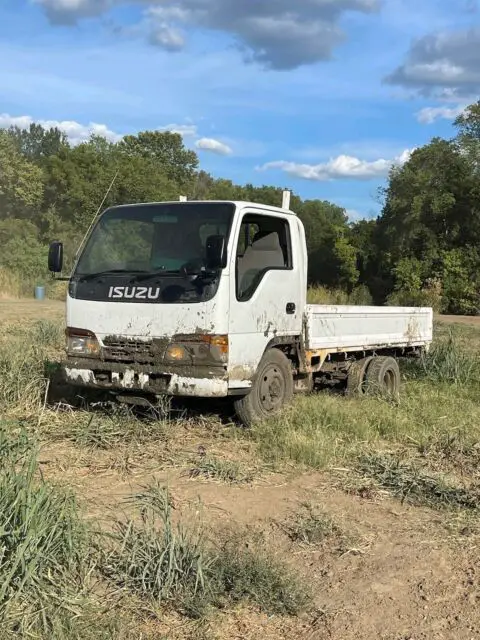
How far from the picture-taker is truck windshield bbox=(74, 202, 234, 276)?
6.64 meters

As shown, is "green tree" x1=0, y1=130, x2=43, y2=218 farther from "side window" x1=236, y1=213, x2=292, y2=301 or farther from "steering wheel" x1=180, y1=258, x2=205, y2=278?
"steering wheel" x1=180, y1=258, x2=205, y2=278

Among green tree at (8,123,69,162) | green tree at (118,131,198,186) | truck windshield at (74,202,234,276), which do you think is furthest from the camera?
green tree at (8,123,69,162)

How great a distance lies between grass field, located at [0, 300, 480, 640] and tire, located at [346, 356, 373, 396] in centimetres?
87

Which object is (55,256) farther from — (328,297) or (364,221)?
(364,221)

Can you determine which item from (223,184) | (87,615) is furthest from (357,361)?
(223,184)

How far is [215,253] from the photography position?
6.21m

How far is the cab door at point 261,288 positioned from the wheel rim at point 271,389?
30 centimetres

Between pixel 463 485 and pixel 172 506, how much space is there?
2.35m

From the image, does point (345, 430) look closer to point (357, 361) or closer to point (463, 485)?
point (463, 485)

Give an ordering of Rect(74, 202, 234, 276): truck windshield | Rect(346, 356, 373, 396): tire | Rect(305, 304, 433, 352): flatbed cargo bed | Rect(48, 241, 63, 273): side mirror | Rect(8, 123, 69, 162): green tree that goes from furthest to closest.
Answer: Rect(8, 123, 69, 162): green tree < Rect(346, 356, 373, 396): tire < Rect(305, 304, 433, 352): flatbed cargo bed < Rect(48, 241, 63, 273): side mirror < Rect(74, 202, 234, 276): truck windshield

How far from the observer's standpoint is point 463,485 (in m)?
5.50

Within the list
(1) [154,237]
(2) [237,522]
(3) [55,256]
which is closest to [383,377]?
(1) [154,237]

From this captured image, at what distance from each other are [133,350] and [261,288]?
4.53 ft

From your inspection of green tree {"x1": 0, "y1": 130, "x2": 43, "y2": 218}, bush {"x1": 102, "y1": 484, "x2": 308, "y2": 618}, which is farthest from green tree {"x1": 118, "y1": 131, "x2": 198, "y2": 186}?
bush {"x1": 102, "y1": 484, "x2": 308, "y2": 618}
